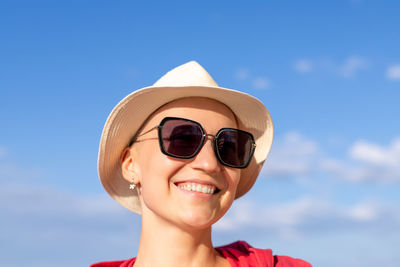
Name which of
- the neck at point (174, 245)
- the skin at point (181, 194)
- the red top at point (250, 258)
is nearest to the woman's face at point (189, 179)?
the skin at point (181, 194)

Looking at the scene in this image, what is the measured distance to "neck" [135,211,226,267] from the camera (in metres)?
4.75

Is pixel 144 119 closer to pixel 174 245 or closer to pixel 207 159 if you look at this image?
pixel 207 159

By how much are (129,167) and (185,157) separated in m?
0.89

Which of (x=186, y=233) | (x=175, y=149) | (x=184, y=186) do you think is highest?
(x=175, y=149)

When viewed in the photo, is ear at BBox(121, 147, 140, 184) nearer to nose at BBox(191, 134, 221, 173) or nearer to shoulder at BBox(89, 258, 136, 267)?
A: nose at BBox(191, 134, 221, 173)

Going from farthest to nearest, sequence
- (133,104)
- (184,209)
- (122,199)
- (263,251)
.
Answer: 1. (122,199)
2. (263,251)
3. (133,104)
4. (184,209)

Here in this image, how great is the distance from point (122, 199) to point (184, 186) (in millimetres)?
1418

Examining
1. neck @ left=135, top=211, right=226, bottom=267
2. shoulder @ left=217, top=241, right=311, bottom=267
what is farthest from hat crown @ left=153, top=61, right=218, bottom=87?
shoulder @ left=217, top=241, right=311, bottom=267

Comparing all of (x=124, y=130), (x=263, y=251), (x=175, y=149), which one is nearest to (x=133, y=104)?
(x=124, y=130)

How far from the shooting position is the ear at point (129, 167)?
5.06 meters

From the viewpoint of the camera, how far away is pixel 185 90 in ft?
15.5

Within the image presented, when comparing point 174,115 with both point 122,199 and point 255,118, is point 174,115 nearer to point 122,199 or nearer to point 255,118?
point 255,118

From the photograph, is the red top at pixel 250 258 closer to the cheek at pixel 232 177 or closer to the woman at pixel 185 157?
the woman at pixel 185 157

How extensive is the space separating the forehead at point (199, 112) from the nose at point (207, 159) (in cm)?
17
